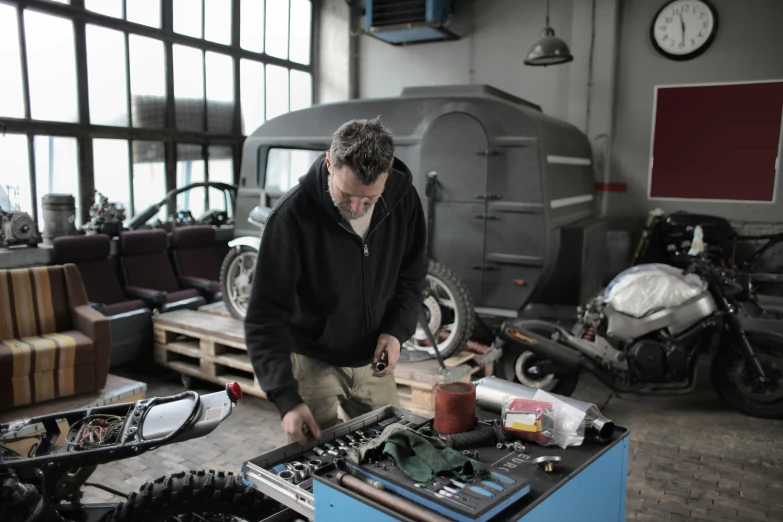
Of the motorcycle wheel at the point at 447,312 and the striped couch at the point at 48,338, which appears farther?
the motorcycle wheel at the point at 447,312

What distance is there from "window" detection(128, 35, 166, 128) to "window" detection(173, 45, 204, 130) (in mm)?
174

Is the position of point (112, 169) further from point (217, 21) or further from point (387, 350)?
point (387, 350)

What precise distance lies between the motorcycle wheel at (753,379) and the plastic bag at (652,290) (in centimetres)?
44

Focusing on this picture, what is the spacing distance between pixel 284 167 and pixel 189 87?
231cm

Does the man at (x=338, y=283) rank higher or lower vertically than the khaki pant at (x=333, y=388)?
higher

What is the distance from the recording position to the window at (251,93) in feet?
24.4

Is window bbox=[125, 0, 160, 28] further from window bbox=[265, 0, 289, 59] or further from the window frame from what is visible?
window bbox=[265, 0, 289, 59]

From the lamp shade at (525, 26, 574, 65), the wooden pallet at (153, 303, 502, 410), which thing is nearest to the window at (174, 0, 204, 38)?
the wooden pallet at (153, 303, 502, 410)

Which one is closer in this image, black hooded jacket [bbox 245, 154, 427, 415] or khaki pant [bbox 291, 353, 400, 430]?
black hooded jacket [bbox 245, 154, 427, 415]

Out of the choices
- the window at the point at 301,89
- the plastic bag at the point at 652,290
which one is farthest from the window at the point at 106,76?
the plastic bag at the point at 652,290

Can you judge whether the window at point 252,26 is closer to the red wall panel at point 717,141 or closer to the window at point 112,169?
the window at point 112,169

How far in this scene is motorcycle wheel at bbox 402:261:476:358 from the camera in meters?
3.70

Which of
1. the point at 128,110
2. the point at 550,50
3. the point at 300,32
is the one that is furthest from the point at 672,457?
the point at 300,32

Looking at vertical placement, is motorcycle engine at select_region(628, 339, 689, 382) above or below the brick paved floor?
above
